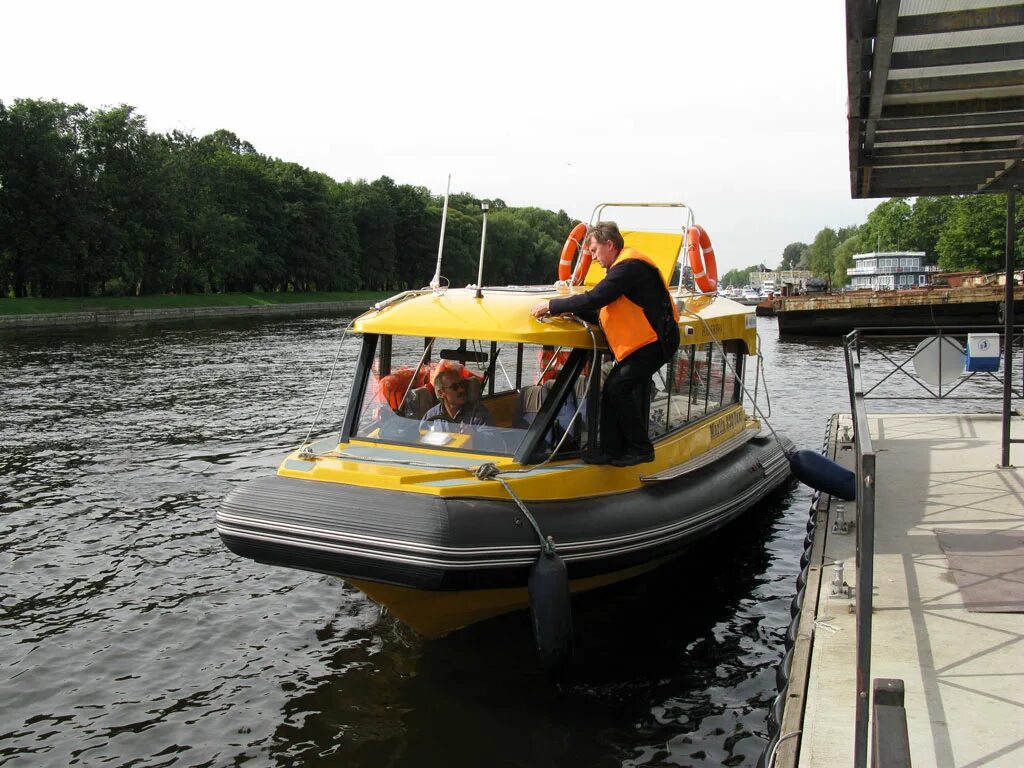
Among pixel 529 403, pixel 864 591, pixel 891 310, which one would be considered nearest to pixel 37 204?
pixel 891 310

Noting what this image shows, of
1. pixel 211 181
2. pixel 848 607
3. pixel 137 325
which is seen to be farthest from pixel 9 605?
pixel 211 181

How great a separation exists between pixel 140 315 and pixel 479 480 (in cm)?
5826

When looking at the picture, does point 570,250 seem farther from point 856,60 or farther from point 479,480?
point 856,60

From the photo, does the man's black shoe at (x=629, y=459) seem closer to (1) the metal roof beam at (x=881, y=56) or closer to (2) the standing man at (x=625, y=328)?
(2) the standing man at (x=625, y=328)

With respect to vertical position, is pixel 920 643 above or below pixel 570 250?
below

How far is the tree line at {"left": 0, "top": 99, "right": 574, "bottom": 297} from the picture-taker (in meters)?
64.2

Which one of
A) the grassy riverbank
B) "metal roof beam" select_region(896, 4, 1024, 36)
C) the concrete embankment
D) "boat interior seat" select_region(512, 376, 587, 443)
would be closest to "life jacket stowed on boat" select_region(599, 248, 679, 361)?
"boat interior seat" select_region(512, 376, 587, 443)

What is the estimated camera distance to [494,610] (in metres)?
8.51

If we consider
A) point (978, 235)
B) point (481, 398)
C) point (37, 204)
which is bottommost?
point (481, 398)

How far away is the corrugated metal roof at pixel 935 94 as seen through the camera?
677cm

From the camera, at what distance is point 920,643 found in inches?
272

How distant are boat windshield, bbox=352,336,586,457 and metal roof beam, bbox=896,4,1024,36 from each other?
154 inches

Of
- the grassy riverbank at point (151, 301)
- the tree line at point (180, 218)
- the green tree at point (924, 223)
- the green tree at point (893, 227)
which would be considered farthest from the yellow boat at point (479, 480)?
the green tree at point (893, 227)

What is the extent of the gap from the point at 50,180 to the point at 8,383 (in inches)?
1627
